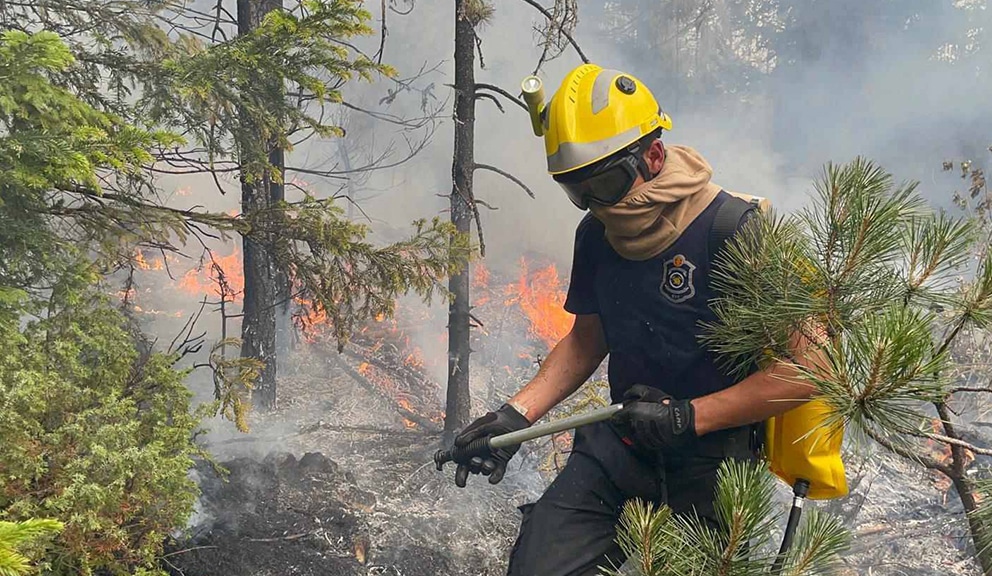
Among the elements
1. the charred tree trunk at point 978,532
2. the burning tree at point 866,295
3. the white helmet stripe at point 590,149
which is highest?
the white helmet stripe at point 590,149

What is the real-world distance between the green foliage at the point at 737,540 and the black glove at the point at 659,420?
1.41 ft

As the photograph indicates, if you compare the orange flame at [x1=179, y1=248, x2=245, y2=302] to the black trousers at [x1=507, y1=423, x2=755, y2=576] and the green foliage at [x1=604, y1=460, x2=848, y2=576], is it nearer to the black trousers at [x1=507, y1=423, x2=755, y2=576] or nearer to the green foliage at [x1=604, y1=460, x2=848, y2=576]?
the black trousers at [x1=507, y1=423, x2=755, y2=576]

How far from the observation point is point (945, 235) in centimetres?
167

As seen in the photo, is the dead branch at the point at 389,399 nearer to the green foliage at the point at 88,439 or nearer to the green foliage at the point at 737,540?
the green foliage at the point at 88,439

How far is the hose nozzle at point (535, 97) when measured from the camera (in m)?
2.38

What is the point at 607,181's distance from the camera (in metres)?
2.27

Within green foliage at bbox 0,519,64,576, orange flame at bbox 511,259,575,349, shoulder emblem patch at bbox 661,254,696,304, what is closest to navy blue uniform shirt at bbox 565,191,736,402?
shoulder emblem patch at bbox 661,254,696,304

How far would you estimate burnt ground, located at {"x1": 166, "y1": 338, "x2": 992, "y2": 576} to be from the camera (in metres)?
4.81

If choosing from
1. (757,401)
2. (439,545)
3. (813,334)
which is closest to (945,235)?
(813,334)

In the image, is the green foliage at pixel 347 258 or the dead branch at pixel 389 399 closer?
the green foliage at pixel 347 258

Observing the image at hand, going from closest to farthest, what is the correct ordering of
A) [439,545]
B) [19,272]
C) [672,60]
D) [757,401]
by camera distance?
[757,401] < [19,272] < [439,545] < [672,60]

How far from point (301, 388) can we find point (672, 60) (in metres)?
21.2

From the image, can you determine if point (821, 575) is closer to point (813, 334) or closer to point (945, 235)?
point (813, 334)

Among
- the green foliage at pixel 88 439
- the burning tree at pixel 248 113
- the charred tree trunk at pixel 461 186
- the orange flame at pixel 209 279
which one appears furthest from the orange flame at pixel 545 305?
the green foliage at pixel 88 439
